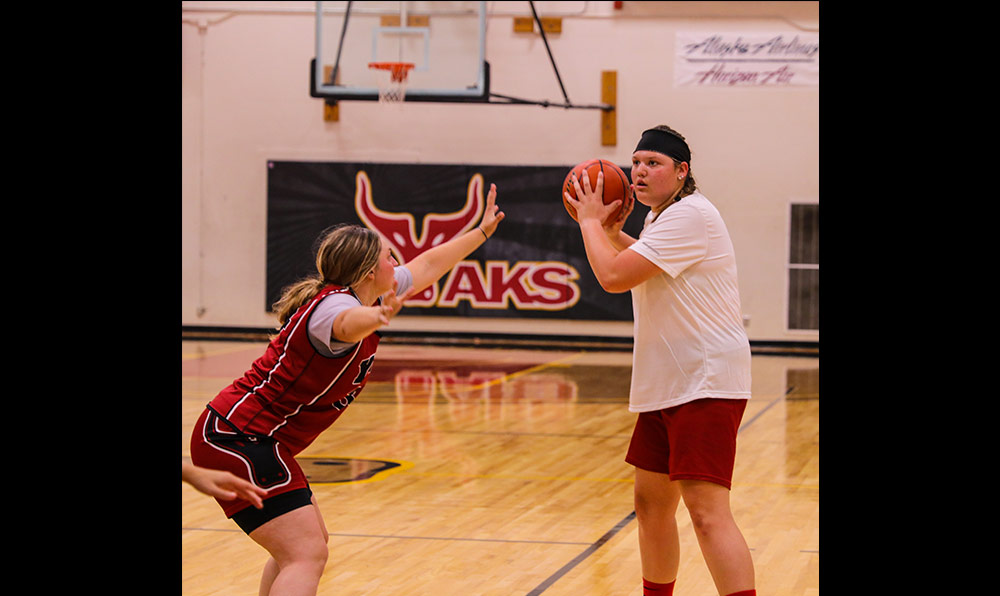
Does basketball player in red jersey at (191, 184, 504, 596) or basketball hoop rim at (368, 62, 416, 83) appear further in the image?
basketball hoop rim at (368, 62, 416, 83)

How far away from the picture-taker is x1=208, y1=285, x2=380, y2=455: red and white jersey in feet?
10.4

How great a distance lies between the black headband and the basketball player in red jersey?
92cm

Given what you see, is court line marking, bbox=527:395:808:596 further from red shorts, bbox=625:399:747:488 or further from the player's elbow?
the player's elbow

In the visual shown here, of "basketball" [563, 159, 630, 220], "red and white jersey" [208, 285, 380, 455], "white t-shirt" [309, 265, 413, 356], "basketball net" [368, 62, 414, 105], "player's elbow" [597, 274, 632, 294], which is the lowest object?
"red and white jersey" [208, 285, 380, 455]

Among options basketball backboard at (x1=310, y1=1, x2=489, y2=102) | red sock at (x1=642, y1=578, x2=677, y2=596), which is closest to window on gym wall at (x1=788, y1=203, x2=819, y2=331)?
basketball backboard at (x1=310, y1=1, x2=489, y2=102)

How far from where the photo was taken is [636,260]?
3.43 metres

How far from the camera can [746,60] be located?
1552cm

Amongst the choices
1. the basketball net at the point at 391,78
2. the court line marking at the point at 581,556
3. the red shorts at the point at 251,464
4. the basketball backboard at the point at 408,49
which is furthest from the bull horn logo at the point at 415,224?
the red shorts at the point at 251,464

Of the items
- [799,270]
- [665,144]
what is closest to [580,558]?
[665,144]

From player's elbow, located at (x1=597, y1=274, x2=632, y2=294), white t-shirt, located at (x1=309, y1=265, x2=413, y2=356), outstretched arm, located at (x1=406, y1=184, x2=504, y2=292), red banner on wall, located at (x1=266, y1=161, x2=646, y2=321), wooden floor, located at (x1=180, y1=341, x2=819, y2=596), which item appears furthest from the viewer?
red banner on wall, located at (x1=266, y1=161, x2=646, y2=321)
